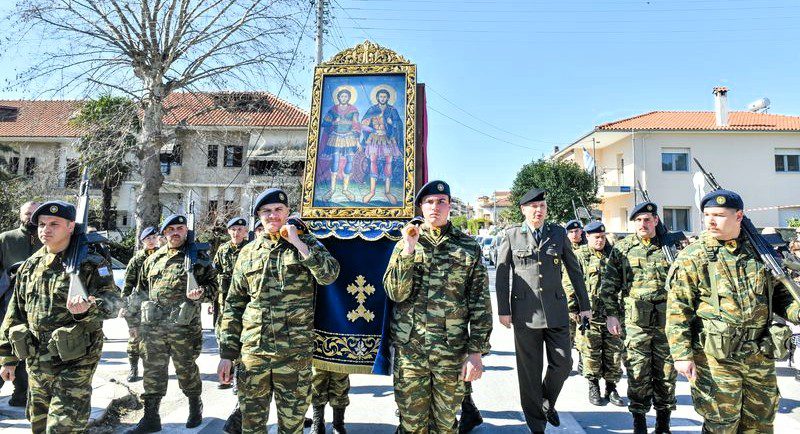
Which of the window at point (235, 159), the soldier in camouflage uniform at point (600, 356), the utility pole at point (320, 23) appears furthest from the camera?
the window at point (235, 159)

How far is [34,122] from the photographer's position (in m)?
26.5

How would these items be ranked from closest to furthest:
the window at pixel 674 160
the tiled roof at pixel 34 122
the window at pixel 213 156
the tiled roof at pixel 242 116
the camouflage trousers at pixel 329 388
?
1. the camouflage trousers at pixel 329 388
2. the tiled roof at pixel 242 116
3. the window at pixel 674 160
4. the window at pixel 213 156
5. the tiled roof at pixel 34 122

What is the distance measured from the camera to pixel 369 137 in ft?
14.3

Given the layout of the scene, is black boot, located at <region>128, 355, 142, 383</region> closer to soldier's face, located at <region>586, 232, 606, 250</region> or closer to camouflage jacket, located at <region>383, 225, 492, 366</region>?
camouflage jacket, located at <region>383, 225, 492, 366</region>

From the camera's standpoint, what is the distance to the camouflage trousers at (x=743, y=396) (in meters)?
2.88

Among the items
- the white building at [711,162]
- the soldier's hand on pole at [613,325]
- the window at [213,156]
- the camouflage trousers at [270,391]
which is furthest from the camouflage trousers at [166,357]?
the white building at [711,162]

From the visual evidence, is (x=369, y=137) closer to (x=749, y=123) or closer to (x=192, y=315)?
(x=192, y=315)

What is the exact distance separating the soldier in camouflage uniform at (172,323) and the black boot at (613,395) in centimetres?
429

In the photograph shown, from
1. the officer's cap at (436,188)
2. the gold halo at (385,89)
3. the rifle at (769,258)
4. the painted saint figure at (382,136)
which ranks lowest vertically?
the rifle at (769,258)

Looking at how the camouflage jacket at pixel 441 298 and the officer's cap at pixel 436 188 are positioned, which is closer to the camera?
the camouflage jacket at pixel 441 298

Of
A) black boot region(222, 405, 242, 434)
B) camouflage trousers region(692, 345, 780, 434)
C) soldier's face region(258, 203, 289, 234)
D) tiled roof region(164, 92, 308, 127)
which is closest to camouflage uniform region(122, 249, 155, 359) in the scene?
black boot region(222, 405, 242, 434)

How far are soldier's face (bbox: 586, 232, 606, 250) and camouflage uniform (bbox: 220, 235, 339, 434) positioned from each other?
3.96m

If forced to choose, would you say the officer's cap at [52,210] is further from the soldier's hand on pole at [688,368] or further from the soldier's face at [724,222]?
the soldier's face at [724,222]

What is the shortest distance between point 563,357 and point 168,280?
3.83 metres
